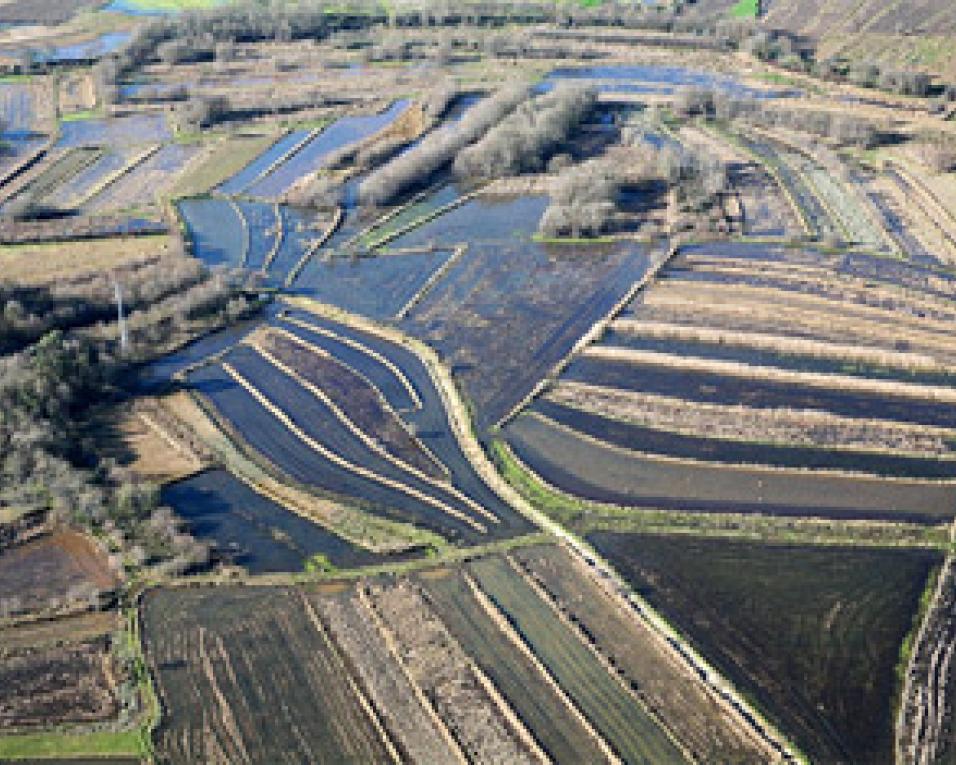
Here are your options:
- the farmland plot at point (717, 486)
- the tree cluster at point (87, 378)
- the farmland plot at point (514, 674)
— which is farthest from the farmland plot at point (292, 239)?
the farmland plot at point (514, 674)

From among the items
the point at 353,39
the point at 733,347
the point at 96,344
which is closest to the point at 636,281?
the point at 733,347

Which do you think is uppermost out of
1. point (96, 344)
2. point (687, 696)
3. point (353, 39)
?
point (353, 39)

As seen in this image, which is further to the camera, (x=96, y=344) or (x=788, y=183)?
(x=788, y=183)

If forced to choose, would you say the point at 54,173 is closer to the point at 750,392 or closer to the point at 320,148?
the point at 320,148

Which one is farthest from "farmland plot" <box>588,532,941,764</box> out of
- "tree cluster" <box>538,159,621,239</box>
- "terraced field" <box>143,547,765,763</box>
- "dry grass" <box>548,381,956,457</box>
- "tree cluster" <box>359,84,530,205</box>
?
"tree cluster" <box>359,84,530,205</box>

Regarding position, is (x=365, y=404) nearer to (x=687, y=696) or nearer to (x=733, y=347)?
(x=733, y=347)

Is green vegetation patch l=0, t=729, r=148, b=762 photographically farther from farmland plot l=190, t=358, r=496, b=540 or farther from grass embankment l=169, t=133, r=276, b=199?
grass embankment l=169, t=133, r=276, b=199

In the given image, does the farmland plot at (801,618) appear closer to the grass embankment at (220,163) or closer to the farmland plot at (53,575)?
→ the farmland plot at (53,575)
